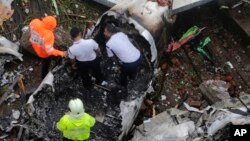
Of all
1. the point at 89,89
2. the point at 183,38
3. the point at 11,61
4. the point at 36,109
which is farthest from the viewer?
the point at 183,38

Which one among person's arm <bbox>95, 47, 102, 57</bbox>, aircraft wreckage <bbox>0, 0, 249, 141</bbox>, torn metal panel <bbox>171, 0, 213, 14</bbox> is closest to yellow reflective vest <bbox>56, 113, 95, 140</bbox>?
aircraft wreckage <bbox>0, 0, 249, 141</bbox>

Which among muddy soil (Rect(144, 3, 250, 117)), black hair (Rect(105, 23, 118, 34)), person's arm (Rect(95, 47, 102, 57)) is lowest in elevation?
muddy soil (Rect(144, 3, 250, 117))

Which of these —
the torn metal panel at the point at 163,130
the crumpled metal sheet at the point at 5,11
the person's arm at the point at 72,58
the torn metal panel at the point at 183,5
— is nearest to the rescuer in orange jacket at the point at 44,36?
the person's arm at the point at 72,58

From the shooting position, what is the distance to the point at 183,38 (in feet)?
34.4

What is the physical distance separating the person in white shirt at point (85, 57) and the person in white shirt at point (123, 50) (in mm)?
236

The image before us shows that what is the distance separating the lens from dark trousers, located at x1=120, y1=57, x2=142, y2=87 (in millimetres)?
8422

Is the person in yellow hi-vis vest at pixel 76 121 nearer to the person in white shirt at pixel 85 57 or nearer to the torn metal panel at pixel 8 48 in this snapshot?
the person in white shirt at pixel 85 57

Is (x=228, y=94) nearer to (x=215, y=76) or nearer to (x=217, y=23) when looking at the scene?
(x=215, y=76)

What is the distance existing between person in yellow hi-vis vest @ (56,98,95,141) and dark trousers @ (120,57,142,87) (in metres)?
1.35

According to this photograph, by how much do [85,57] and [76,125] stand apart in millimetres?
1368

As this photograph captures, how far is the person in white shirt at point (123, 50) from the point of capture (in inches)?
320

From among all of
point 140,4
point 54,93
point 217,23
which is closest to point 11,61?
point 54,93

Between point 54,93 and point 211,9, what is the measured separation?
4.16 meters

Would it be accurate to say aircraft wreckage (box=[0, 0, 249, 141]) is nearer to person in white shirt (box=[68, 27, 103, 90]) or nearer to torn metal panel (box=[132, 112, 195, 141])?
torn metal panel (box=[132, 112, 195, 141])
